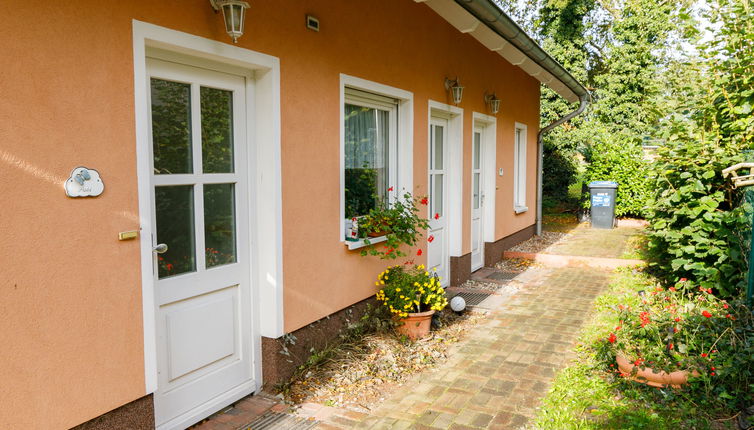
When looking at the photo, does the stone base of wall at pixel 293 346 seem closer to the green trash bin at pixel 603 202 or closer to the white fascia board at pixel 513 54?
the white fascia board at pixel 513 54

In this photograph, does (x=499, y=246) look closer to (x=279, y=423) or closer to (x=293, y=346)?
(x=293, y=346)

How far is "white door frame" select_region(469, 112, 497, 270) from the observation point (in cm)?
887

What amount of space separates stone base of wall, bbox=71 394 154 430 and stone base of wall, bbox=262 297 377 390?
105cm

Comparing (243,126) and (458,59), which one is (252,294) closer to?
(243,126)

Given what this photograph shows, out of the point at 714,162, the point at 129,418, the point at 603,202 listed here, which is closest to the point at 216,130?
the point at 129,418

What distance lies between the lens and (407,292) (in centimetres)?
506

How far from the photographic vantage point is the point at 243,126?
12.5 feet

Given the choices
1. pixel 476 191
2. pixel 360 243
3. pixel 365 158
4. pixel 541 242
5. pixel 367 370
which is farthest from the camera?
pixel 541 242

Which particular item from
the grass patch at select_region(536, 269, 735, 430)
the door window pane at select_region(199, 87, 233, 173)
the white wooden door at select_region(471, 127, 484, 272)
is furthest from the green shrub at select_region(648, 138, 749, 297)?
the door window pane at select_region(199, 87, 233, 173)

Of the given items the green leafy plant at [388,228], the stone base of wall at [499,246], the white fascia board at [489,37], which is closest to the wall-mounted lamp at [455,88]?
the white fascia board at [489,37]

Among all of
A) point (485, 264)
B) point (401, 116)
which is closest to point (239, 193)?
point (401, 116)

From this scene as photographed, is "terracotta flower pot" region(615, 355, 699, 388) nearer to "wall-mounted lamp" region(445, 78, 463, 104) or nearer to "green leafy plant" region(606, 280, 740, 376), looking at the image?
"green leafy plant" region(606, 280, 740, 376)

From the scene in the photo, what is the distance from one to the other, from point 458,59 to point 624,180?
8079 millimetres

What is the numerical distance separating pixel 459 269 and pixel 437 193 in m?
1.20
